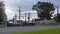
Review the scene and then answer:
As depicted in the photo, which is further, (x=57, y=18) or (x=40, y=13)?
(x=40, y=13)

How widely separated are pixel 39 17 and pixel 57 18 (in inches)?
587

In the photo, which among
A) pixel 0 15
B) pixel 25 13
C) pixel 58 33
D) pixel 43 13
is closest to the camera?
pixel 58 33

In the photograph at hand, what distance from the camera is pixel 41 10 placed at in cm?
11794

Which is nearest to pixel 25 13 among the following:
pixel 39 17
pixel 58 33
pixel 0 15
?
pixel 0 15

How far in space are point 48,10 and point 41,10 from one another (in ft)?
14.2

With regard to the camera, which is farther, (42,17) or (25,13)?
(42,17)

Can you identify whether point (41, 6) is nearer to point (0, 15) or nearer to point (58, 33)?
point (0, 15)

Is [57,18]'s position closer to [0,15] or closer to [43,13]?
[43,13]

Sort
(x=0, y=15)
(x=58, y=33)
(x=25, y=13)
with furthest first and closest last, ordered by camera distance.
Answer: (x=25, y=13) < (x=0, y=15) < (x=58, y=33)

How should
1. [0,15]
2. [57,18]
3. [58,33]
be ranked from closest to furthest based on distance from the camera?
[58,33], [0,15], [57,18]

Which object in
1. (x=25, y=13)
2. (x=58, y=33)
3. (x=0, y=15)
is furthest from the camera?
(x=25, y=13)

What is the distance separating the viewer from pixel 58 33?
15.4 metres

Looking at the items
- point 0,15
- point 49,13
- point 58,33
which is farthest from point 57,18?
point 58,33

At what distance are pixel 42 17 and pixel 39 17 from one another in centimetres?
356
